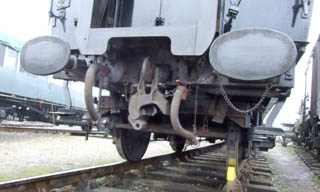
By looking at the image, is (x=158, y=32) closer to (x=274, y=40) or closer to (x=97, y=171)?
(x=274, y=40)

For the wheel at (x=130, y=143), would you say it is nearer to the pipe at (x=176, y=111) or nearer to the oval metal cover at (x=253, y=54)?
Result: the pipe at (x=176, y=111)

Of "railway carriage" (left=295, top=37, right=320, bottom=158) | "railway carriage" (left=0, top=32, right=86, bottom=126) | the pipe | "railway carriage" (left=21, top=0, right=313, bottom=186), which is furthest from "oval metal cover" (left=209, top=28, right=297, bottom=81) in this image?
"railway carriage" (left=0, top=32, right=86, bottom=126)

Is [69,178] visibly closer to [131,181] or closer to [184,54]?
[131,181]

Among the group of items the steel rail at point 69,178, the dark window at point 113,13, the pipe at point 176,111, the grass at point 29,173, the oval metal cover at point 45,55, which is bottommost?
the grass at point 29,173

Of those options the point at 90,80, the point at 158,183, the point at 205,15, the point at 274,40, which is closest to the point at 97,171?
the point at 158,183

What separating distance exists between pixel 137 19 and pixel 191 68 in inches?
31.8

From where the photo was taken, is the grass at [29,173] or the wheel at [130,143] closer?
the grass at [29,173]

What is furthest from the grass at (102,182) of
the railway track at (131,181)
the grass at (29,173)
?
the grass at (29,173)

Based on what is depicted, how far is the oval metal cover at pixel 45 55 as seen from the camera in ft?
9.39

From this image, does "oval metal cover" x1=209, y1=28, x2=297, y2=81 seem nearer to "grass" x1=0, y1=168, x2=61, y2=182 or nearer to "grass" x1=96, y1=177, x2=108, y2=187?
"grass" x1=96, y1=177, x2=108, y2=187

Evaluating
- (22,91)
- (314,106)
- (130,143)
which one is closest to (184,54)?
(130,143)

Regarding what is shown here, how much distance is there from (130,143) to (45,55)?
1818 mm

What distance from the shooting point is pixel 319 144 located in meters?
6.99

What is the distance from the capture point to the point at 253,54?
2.38 metres
